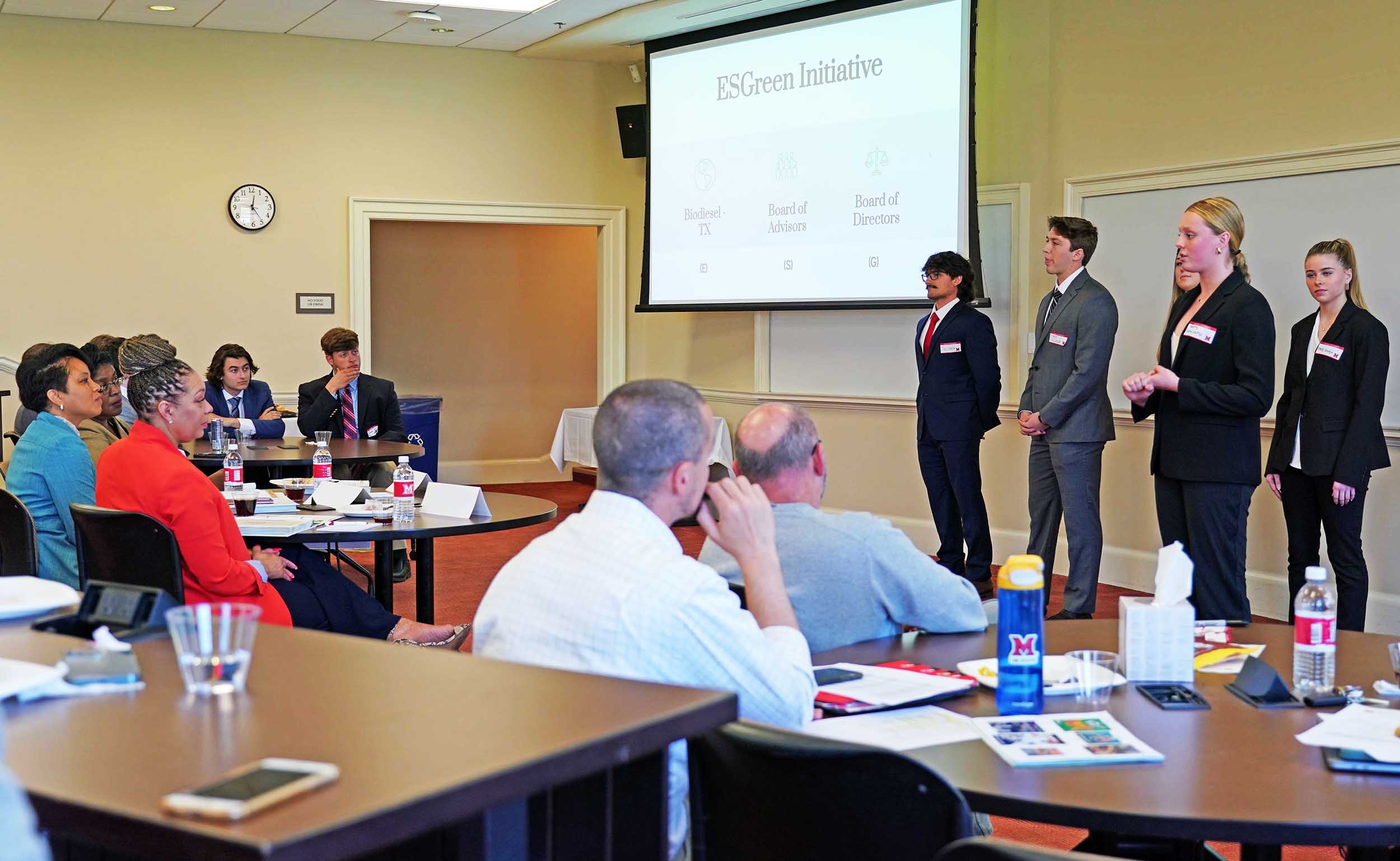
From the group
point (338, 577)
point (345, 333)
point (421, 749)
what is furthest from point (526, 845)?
point (345, 333)

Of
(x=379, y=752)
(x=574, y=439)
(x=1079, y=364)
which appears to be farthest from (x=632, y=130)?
(x=379, y=752)

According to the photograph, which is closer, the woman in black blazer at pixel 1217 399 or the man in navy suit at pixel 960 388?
the woman in black blazer at pixel 1217 399

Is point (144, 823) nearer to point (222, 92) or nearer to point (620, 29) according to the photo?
point (620, 29)

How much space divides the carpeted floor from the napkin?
1226 millimetres

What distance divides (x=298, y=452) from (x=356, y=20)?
360 cm

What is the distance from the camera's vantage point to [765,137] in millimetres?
7777

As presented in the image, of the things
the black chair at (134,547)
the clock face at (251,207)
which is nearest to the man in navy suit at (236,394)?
the clock face at (251,207)

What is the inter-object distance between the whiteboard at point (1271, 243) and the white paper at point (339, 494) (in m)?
3.26

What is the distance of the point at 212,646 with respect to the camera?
1318 mm

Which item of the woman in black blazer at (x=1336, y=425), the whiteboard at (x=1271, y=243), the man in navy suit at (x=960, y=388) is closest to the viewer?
the woman in black blazer at (x=1336, y=425)

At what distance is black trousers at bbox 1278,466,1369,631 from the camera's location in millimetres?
4605

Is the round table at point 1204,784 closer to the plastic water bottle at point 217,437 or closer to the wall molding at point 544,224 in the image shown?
the plastic water bottle at point 217,437

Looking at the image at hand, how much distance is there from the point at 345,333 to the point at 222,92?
2.82 m

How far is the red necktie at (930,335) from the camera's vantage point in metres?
6.20
